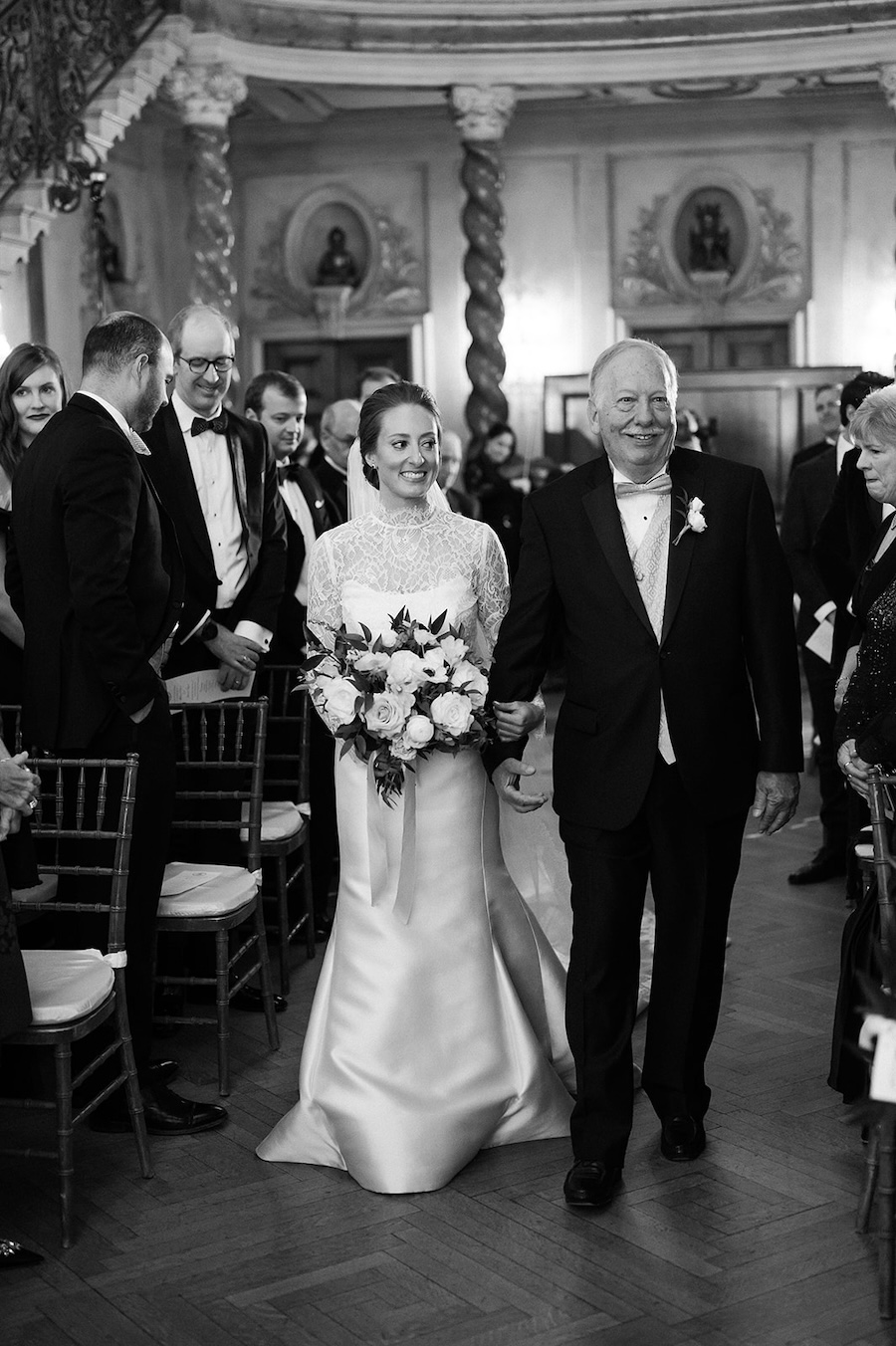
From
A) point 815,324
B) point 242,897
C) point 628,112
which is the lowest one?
point 242,897

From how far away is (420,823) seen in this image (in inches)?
149

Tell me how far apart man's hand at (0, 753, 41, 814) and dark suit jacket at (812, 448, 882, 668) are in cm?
294

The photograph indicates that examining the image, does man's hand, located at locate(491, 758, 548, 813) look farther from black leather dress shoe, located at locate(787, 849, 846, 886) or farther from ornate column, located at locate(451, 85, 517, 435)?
ornate column, located at locate(451, 85, 517, 435)

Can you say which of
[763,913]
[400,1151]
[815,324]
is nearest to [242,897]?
[400,1151]

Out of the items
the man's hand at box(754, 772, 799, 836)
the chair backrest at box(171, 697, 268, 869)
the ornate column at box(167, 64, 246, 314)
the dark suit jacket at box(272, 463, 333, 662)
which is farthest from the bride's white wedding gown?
the ornate column at box(167, 64, 246, 314)

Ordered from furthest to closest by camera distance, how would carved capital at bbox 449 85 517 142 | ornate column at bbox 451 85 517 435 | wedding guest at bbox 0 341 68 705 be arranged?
ornate column at bbox 451 85 517 435
carved capital at bbox 449 85 517 142
wedding guest at bbox 0 341 68 705

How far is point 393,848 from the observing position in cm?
379

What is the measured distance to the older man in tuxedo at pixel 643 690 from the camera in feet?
11.3

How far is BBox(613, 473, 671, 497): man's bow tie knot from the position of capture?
351cm

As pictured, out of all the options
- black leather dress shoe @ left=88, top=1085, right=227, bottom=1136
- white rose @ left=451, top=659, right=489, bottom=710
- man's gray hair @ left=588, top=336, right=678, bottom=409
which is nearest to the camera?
man's gray hair @ left=588, top=336, right=678, bottom=409

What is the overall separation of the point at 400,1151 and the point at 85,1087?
90 centimetres

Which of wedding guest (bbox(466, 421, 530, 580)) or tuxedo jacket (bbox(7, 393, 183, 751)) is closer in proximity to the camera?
tuxedo jacket (bbox(7, 393, 183, 751))

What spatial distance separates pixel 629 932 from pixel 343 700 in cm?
82

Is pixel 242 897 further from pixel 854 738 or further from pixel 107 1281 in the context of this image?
pixel 854 738
